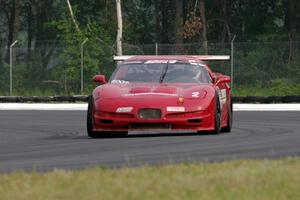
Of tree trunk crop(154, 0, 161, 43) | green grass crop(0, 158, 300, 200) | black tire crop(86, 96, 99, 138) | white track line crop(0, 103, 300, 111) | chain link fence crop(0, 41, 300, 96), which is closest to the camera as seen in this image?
green grass crop(0, 158, 300, 200)

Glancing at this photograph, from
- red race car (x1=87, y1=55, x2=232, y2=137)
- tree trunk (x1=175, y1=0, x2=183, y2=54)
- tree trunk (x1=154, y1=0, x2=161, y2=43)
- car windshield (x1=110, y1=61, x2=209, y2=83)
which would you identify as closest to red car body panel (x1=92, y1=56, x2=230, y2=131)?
red race car (x1=87, y1=55, x2=232, y2=137)

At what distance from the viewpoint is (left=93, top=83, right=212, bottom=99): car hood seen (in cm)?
1820

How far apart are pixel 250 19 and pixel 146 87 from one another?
40.9 metres

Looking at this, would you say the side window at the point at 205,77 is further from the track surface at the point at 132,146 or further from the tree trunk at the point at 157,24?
the tree trunk at the point at 157,24

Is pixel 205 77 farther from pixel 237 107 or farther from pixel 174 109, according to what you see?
pixel 237 107

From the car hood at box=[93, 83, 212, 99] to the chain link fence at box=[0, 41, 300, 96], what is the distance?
19.9m

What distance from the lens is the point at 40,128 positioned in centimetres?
2200

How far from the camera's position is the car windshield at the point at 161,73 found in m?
19.4

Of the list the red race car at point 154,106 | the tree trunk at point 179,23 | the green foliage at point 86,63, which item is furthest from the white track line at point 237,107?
the tree trunk at point 179,23

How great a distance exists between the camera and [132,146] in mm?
16031

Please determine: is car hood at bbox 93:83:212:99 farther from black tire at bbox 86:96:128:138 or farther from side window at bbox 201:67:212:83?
side window at bbox 201:67:212:83

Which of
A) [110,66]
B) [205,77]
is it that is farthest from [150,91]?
[110,66]

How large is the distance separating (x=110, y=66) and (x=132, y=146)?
2606 cm

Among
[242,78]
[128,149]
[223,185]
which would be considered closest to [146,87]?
[128,149]
